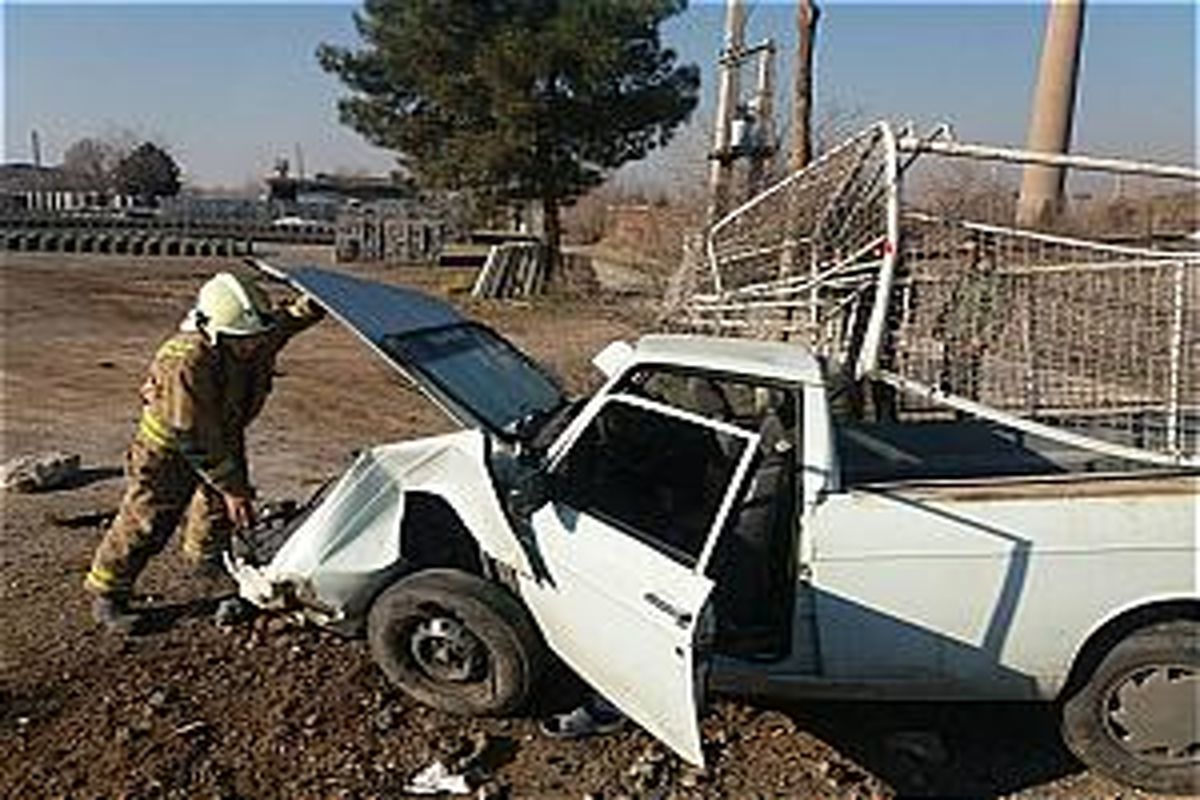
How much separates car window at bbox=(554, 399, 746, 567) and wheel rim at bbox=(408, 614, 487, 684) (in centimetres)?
65

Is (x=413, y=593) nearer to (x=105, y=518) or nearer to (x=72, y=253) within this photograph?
(x=105, y=518)

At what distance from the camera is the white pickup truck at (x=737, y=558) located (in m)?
3.57

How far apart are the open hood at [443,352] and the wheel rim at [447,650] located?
73 cm

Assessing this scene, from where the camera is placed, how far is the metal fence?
4137 millimetres

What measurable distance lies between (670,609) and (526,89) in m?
20.5

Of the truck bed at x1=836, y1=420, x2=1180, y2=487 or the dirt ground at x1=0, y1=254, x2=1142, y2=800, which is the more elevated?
the truck bed at x1=836, y1=420, x2=1180, y2=487

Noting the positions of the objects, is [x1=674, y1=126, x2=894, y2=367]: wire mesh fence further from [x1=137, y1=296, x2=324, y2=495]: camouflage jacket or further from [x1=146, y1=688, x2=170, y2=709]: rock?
[x1=146, y1=688, x2=170, y2=709]: rock

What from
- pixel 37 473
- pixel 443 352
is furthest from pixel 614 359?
pixel 37 473

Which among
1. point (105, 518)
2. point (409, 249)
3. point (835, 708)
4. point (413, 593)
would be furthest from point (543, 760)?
point (409, 249)

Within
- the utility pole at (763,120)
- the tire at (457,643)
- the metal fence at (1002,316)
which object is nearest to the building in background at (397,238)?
the utility pole at (763,120)

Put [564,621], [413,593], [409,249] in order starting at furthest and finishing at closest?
[409,249]
[413,593]
[564,621]

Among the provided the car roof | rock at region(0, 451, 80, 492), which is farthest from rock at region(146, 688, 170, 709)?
rock at region(0, 451, 80, 492)

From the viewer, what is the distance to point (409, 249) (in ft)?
104

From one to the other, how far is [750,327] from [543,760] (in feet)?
8.88
